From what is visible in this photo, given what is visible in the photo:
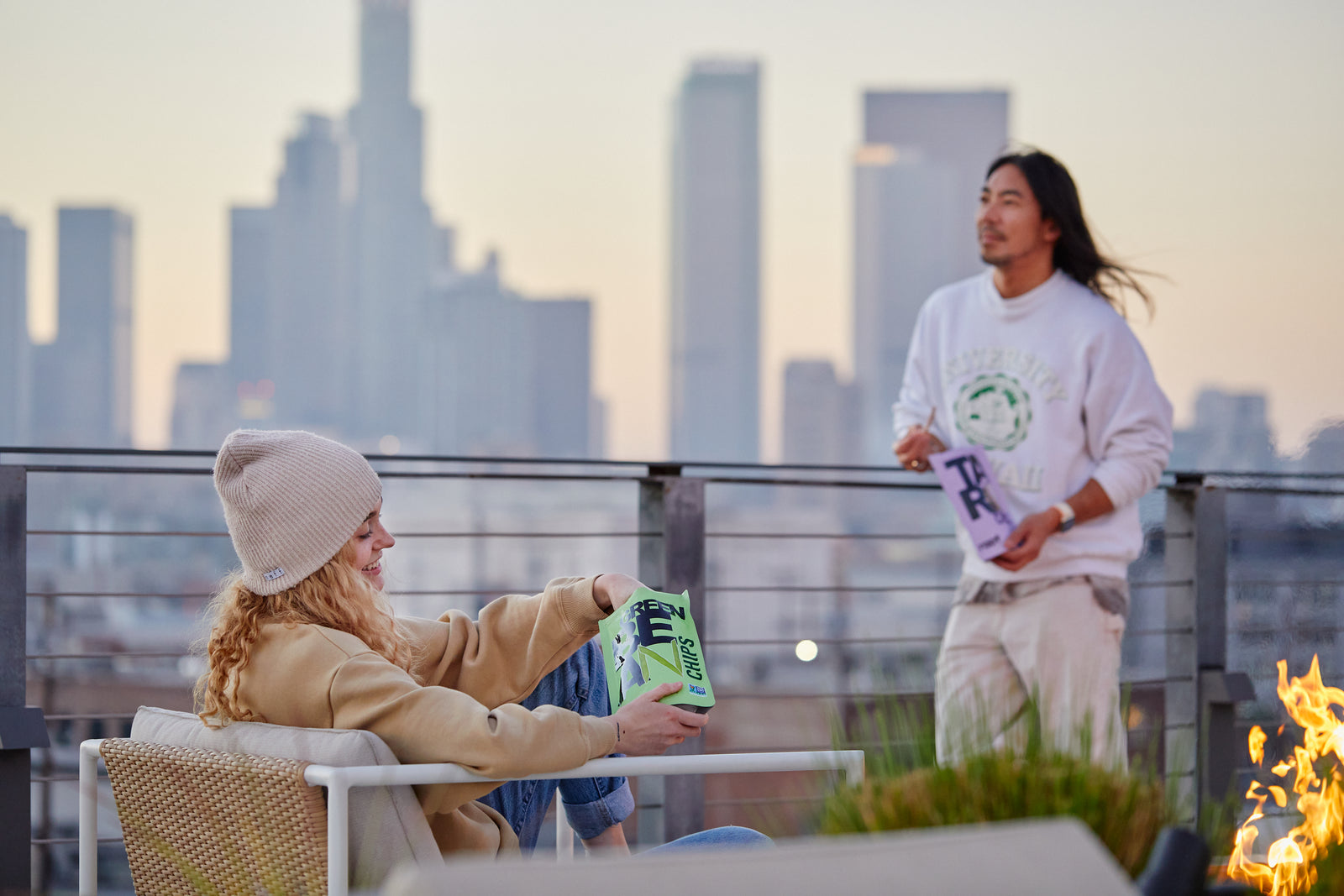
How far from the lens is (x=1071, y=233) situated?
2.72 m

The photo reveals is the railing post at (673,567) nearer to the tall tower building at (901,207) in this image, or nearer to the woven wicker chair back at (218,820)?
the woven wicker chair back at (218,820)

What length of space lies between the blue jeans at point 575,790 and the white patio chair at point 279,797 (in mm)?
443

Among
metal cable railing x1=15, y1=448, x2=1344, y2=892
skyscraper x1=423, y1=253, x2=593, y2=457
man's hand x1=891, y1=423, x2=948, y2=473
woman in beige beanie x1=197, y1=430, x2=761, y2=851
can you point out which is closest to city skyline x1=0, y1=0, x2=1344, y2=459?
skyscraper x1=423, y1=253, x2=593, y2=457

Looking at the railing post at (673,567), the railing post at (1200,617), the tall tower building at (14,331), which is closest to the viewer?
the railing post at (673,567)

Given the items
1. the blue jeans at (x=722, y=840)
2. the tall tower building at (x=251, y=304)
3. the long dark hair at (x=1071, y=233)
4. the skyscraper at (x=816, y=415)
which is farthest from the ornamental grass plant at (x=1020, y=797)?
the tall tower building at (x=251, y=304)

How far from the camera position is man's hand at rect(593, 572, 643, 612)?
76.0 inches

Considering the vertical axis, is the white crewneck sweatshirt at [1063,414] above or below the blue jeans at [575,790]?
above

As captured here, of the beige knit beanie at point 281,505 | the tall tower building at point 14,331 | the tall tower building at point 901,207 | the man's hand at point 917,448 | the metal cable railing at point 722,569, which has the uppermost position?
the tall tower building at point 901,207

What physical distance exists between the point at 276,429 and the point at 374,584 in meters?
0.26

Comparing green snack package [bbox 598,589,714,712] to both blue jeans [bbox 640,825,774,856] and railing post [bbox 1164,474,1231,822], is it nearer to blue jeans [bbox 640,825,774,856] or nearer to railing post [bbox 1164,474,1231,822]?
blue jeans [bbox 640,825,774,856]

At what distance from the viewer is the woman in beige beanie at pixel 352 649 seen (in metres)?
1.53

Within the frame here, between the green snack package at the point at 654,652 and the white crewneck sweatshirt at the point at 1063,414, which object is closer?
the green snack package at the point at 654,652

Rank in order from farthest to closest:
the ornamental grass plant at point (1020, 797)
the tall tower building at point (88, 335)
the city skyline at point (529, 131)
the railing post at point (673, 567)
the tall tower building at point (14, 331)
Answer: the tall tower building at point (88, 335) < the tall tower building at point (14, 331) < the city skyline at point (529, 131) < the railing post at point (673, 567) < the ornamental grass plant at point (1020, 797)

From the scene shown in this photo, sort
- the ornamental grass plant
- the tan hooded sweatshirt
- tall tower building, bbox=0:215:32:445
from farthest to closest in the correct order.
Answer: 1. tall tower building, bbox=0:215:32:445
2. the tan hooded sweatshirt
3. the ornamental grass plant
